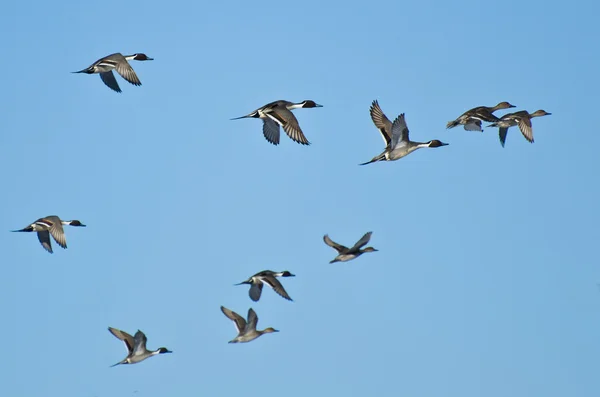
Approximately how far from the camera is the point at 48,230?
31766mm

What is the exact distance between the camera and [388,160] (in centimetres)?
2944

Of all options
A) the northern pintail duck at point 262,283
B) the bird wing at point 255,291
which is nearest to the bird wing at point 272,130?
the northern pintail duck at point 262,283

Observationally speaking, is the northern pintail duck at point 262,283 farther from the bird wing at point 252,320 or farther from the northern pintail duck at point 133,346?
the northern pintail duck at point 133,346

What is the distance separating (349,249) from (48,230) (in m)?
8.60

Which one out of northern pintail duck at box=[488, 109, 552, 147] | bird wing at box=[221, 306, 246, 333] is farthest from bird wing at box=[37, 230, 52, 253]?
northern pintail duck at box=[488, 109, 552, 147]

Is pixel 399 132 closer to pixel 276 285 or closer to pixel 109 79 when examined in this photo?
pixel 276 285

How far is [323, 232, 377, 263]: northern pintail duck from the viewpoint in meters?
27.7

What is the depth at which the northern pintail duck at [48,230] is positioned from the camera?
31.5 meters

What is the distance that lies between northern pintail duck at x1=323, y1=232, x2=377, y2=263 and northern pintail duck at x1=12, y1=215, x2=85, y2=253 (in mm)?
7408

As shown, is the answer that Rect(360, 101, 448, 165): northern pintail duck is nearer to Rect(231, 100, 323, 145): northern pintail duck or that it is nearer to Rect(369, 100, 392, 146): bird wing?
Rect(369, 100, 392, 146): bird wing

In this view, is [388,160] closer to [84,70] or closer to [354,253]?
[354,253]

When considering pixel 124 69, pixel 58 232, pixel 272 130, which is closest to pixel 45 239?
pixel 58 232

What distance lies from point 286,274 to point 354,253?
3481mm

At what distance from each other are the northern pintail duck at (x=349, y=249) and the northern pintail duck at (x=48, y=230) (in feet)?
24.3
